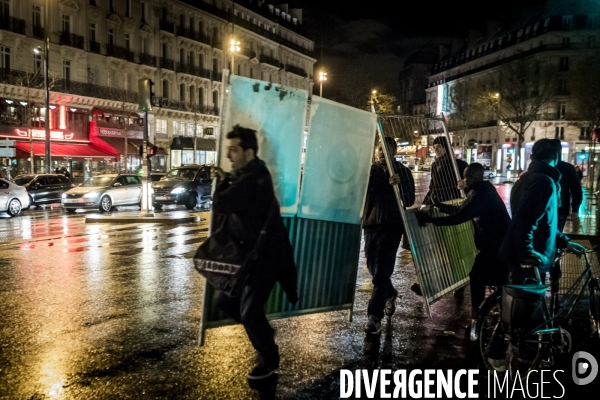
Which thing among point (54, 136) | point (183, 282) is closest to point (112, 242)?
point (183, 282)

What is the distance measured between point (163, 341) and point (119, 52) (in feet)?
151

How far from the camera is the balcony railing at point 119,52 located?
155 ft

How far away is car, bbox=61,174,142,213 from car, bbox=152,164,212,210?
1.06m

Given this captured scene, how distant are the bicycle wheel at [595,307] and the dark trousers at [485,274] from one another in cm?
77

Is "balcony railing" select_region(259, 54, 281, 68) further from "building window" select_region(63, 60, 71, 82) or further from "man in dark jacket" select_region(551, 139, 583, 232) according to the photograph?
"man in dark jacket" select_region(551, 139, 583, 232)

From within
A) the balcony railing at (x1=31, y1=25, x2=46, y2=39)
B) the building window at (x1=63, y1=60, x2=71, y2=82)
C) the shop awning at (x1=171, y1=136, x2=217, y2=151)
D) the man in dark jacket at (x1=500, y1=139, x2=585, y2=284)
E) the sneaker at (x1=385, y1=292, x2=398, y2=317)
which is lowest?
the sneaker at (x1=385, y1=292, x2=398, y2=317)

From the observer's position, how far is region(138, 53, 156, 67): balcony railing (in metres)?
51.2

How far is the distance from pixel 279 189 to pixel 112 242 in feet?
31.8

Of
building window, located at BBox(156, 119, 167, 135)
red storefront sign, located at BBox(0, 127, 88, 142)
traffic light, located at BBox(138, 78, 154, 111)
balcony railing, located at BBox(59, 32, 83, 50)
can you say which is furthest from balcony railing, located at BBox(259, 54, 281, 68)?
traffic light, located at BBox(138, 78, 154, 111)

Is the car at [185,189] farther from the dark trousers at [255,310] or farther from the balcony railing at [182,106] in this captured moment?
the balcony railing at [182,106]

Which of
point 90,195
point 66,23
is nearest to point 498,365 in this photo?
point 90,195

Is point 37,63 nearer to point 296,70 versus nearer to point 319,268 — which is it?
point 296,70

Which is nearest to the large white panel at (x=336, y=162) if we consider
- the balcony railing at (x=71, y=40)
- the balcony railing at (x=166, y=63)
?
the balcony railing at (x=71, y=40)

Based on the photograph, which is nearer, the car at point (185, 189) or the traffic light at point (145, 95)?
the traffic light at point (145, 95)
